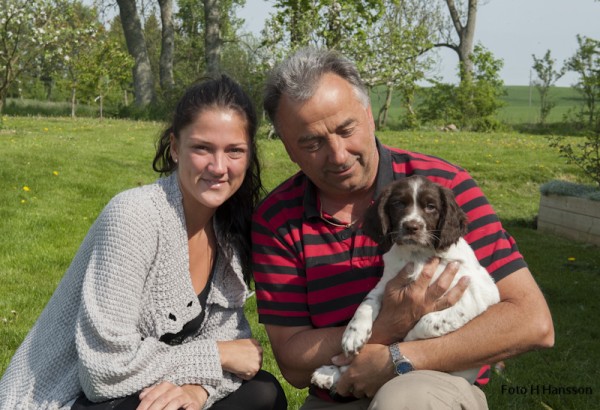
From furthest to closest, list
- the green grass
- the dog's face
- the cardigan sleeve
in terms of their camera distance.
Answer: the green grass, the dog's face, the cardigan sleeve

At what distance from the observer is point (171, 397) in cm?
302

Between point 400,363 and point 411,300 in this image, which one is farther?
point 411,300

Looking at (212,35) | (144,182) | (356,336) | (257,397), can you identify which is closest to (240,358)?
(257,397)

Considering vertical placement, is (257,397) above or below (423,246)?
below

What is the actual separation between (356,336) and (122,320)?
1.00 metres

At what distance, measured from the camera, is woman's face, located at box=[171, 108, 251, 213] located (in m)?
3.22

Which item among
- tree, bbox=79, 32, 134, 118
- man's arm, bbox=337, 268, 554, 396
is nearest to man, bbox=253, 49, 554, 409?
man's arm, bbox=337, 268, 554, 396

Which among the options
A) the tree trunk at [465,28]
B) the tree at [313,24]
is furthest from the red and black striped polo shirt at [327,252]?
the tree trunk at [465,28]

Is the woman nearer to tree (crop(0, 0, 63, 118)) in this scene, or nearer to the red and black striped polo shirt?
the red and black striped polo shirt

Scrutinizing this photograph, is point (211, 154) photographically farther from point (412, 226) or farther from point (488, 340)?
point (488, 340)

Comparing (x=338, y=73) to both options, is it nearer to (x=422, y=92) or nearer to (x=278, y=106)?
(x=278, y=106)

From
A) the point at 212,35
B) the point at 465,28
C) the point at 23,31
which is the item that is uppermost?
the point at 465,28

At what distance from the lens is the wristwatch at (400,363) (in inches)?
116

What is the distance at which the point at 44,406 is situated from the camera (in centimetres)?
299
